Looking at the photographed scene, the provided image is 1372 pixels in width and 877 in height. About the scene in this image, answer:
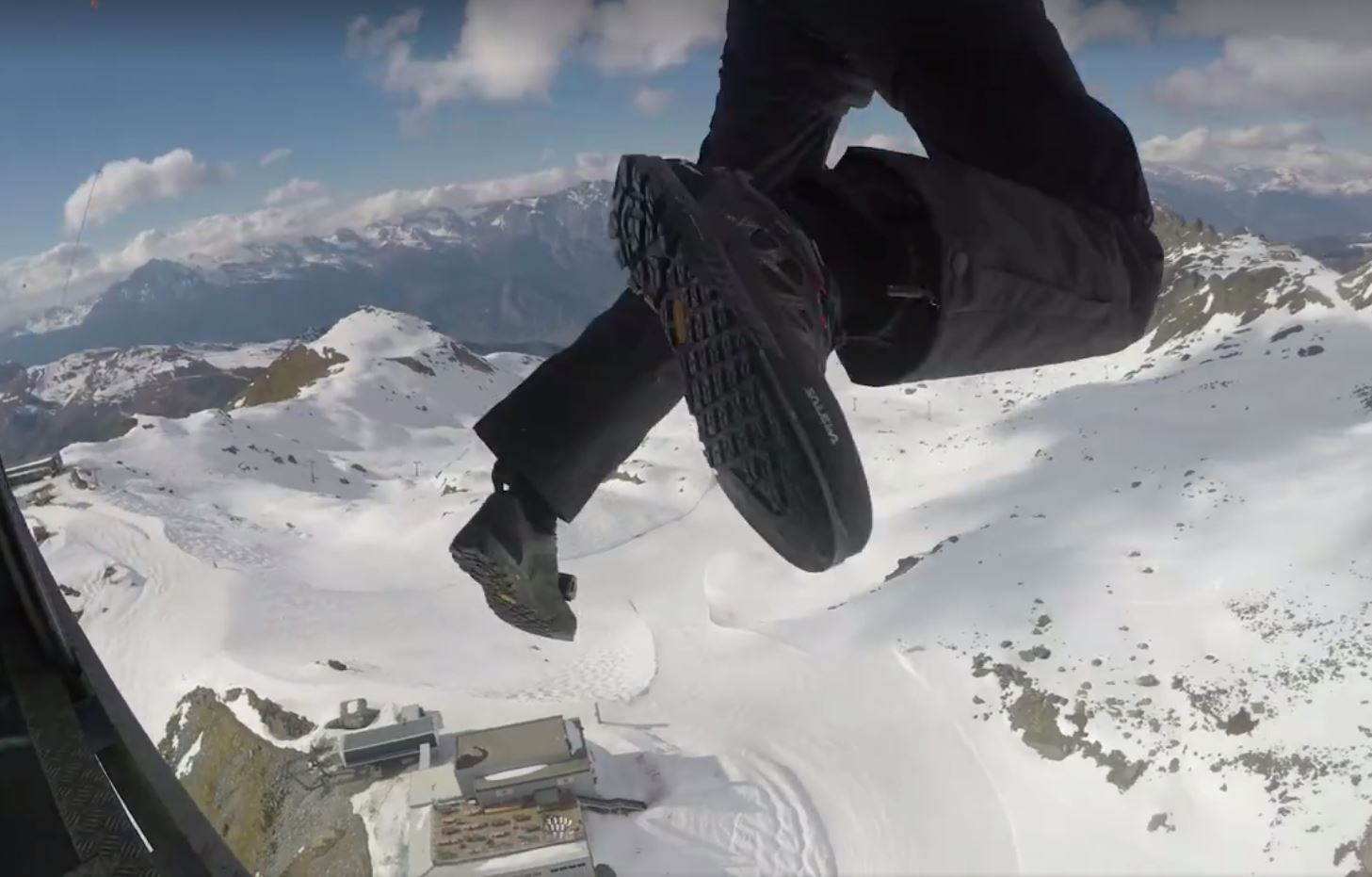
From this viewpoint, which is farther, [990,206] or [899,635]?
[899,635]

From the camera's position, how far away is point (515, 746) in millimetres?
13117

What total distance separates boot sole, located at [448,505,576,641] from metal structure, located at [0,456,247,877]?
2.78ft

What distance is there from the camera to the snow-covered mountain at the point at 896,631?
48.2 ft

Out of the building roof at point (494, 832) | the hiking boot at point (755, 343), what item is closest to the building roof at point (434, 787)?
the building roof at point (494, 832)

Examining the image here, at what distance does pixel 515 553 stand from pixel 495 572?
8 centimetres

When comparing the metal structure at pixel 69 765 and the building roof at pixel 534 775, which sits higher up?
the metal structure at pixel 69 765

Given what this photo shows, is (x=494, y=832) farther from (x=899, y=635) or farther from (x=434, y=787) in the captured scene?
(x=899, y=635)

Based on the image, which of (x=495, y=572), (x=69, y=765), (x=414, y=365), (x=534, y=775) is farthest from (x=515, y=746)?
(x=414, y=365)

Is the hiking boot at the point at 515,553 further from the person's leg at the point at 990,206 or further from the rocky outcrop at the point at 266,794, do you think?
the rocky outcrop at the point at 266,794

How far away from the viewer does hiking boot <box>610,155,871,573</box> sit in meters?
1.29

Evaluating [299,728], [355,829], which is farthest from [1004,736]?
[299,728]

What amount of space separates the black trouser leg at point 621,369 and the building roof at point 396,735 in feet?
42.8

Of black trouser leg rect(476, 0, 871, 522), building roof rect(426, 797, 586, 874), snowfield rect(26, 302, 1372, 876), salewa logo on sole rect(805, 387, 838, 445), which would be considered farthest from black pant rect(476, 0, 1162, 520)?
building roof rect(426, 797, 586, 874)

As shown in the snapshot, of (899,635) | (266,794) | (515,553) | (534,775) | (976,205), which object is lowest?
(266,794)
